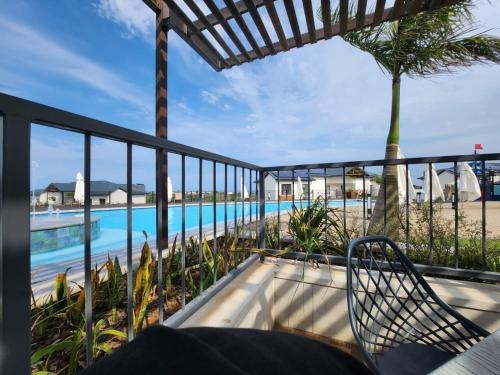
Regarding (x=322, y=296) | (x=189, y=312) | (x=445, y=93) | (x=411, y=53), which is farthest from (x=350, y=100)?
(x=189, y=312)

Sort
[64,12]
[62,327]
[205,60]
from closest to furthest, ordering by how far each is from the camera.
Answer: [62,327] < [205,60] < [64,12]

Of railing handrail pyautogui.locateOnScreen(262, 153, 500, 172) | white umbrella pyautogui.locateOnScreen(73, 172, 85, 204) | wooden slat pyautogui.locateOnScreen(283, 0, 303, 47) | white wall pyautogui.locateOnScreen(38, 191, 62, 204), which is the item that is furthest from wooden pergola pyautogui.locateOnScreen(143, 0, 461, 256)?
white wall pyautogui.locateOnScreen(38, 191, 62, 204)

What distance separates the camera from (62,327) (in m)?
1.38

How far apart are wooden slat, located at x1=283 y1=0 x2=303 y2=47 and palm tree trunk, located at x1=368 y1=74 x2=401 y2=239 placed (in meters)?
2.13

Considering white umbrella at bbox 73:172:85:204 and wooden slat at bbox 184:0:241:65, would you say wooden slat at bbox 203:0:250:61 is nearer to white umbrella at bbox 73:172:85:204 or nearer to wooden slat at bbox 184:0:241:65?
wooden slat at bbox 184:0:241:65

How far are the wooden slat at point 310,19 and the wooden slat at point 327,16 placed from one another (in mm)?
89

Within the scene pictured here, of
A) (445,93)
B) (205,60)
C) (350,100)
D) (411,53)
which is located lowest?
(205,60)

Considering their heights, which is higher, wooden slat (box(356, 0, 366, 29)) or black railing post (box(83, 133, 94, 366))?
wooden slat (box(356, 0, 366, 29))

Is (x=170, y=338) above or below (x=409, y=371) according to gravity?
above

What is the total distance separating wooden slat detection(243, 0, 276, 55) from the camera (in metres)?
1.79

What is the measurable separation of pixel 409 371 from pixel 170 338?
104 cm

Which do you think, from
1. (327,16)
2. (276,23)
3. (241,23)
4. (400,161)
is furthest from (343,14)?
(400,161)

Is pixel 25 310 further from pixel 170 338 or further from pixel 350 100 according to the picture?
pixel 350 100

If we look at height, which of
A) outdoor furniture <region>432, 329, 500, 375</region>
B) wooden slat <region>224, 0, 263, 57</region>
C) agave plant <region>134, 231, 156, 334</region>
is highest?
wooden slat <region>224, 0, 263, 57</region>
